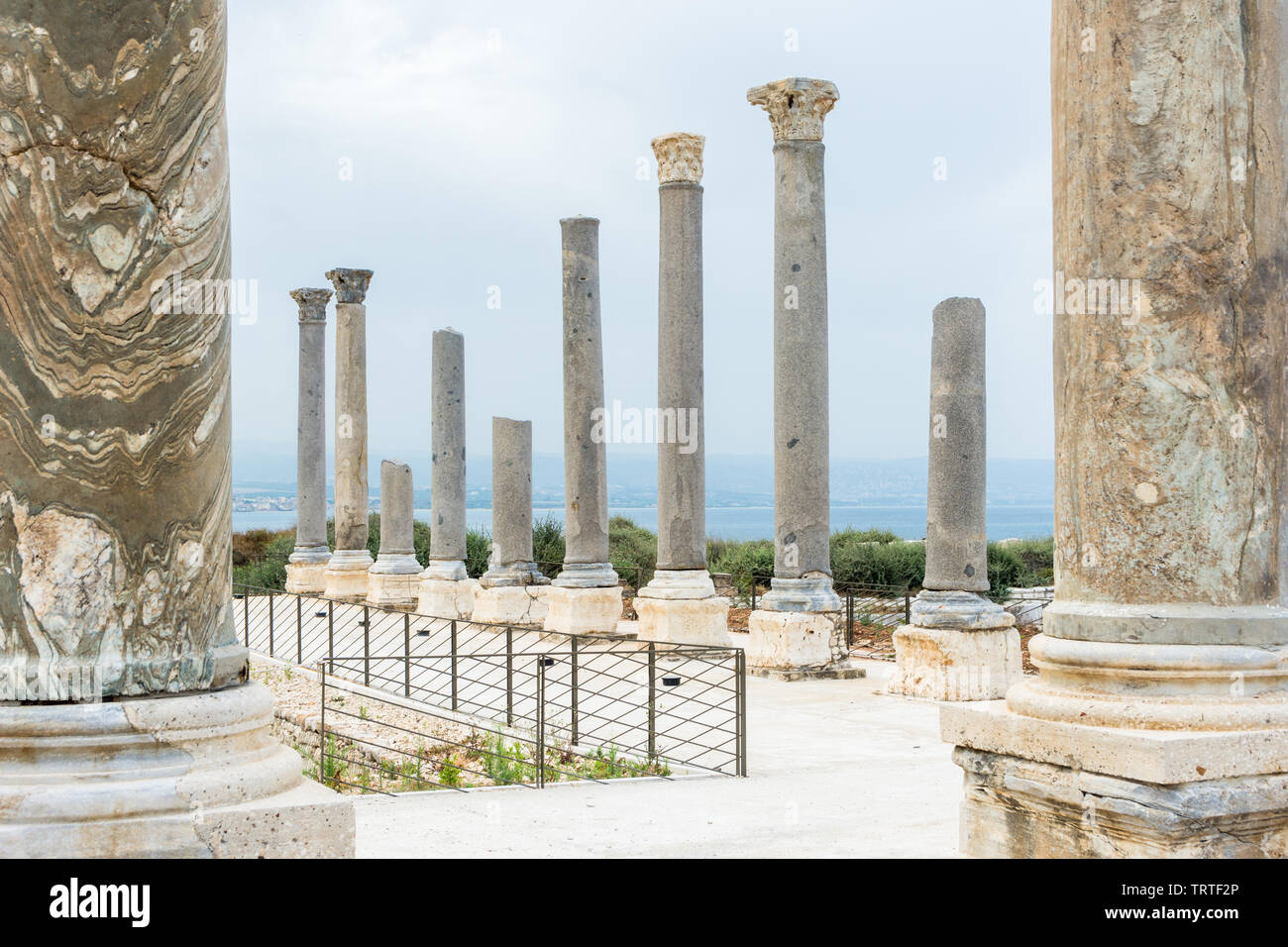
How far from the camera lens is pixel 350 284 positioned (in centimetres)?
2616

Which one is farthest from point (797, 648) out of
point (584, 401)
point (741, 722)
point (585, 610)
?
point (741, 722)

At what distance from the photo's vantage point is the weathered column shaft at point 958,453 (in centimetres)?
1392

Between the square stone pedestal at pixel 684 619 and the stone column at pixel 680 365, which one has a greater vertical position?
the stone column at pixel 680 365

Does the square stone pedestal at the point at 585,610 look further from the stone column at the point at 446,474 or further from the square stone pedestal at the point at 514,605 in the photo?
the stone column at the point at 446,474

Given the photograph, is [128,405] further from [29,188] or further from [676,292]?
[676,292]

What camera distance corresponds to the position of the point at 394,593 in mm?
24516

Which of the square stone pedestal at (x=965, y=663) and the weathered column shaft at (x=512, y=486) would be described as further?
the weathered column shaft at (x=512, y=486)

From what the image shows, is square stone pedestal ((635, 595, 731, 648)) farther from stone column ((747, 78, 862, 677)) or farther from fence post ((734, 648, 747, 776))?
fence post ((734, 648, 747, 776))

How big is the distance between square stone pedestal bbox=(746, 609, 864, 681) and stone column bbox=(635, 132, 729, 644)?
1238 millimetres

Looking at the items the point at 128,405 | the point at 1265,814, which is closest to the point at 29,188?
the point at 128,405

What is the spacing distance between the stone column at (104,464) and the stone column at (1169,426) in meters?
2.92

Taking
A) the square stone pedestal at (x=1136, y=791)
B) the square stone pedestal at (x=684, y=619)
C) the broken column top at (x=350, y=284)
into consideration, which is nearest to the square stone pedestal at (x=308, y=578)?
the broken column top at (x=350, y=284)

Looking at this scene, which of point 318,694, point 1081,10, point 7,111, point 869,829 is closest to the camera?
point 7,111
